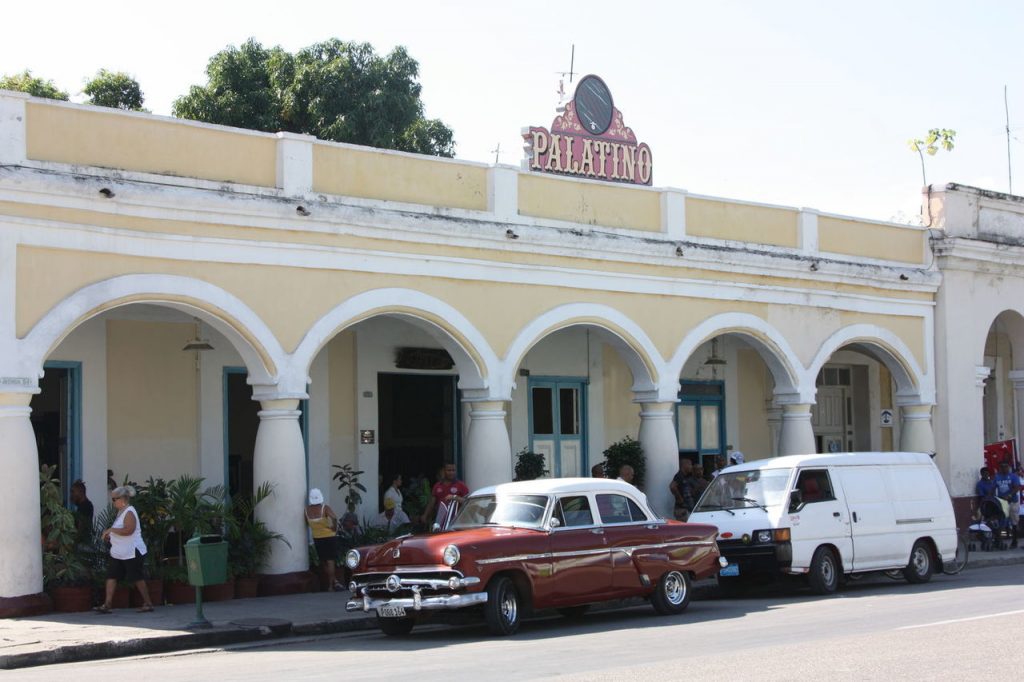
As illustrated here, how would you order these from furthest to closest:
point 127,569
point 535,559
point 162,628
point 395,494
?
point 395,494 < point 127,569 < point 162,628 < point 535,559

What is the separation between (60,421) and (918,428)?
49.1 ft

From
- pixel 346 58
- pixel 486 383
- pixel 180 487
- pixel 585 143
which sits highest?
pixel 346 58

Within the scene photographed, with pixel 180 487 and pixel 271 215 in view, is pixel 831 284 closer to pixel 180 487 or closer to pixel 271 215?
pixel 271 215

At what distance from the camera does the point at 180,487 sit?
16609 mm

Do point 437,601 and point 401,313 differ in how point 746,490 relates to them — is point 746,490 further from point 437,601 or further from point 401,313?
point 437,601

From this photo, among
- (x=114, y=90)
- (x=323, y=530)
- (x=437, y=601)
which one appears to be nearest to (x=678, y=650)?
(x=437, y=601)

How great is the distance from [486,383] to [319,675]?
8.79 metres

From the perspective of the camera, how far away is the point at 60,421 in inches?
728

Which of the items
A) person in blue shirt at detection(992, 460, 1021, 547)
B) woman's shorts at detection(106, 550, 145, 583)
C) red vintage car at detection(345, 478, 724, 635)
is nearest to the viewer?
red vintage car at detection(345, 478, 724, 635)

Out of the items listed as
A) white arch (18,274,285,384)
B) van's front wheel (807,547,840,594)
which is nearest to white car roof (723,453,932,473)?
van's front wheel (807,547,840,594)

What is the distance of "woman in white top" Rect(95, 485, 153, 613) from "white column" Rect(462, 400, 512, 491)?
17.5 ft

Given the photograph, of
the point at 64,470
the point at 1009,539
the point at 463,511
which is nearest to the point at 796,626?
the point at 463,511

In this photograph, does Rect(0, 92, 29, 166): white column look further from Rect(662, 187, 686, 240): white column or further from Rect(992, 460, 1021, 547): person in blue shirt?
Rect(992, 460, 1021, 547): person in blue shirt

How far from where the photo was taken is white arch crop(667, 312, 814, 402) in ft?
72.9
